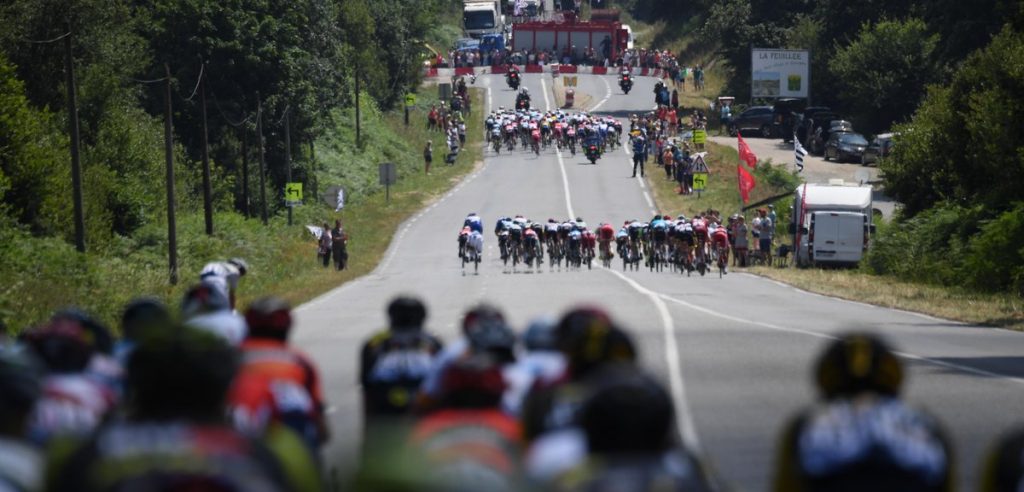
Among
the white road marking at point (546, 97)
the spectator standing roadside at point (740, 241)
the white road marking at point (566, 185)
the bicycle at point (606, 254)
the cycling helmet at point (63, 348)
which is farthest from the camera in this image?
the white road marking at point (546, 97)

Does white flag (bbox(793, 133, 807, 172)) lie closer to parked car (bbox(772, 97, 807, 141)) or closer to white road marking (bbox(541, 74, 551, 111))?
parked car (bbox(772, 97, 807, 141))

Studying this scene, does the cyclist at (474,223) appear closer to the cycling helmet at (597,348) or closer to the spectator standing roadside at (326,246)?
the spectator standing roadside at (326,246)

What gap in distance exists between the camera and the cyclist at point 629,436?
15.8ft

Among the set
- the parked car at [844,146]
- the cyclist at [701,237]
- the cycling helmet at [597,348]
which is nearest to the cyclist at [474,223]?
the cyclist at [701,237]

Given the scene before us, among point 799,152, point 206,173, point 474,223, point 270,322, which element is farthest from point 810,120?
point 270,322

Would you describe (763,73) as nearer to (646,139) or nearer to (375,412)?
(646,139)

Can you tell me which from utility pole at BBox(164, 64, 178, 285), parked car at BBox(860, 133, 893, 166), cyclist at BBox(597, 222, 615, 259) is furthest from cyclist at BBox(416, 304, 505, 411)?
parked car at BBox(860, 133, 893, 166)

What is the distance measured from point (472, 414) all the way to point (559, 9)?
491 ft

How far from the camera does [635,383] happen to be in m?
5.12

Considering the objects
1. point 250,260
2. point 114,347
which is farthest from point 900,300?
point 114,347

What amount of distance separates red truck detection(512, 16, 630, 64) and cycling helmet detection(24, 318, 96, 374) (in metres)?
105

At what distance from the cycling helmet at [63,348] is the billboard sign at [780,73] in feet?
248

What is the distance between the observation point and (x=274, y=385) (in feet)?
25.5

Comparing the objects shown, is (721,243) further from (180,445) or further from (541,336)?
(180,445)
